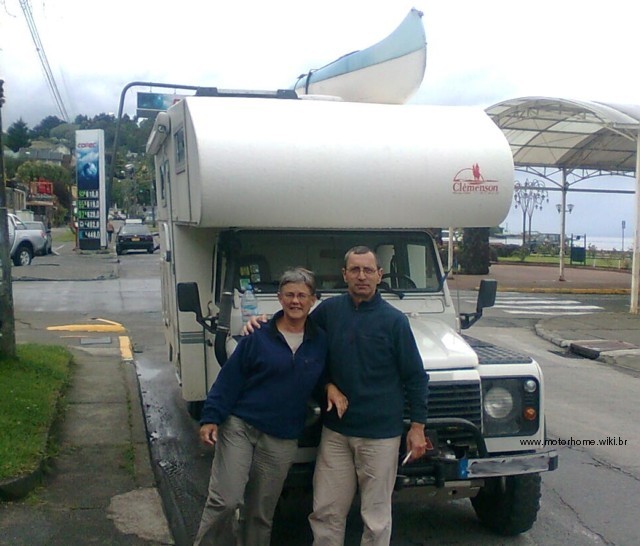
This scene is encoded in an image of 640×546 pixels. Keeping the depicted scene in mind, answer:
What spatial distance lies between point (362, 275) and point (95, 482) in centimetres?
325

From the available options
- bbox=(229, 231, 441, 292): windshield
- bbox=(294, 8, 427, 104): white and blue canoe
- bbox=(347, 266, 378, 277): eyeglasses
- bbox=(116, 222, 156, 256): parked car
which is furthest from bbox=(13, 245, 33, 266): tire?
bbox=(347, 266, 378, 277): eyeglasses

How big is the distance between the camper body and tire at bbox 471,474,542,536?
1cm

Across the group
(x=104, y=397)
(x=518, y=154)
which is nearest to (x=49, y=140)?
(x=518, y=154)

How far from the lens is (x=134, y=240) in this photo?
125ft

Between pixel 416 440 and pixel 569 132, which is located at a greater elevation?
pixel 569 132

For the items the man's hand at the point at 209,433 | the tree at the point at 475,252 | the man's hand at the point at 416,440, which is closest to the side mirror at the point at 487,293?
the man's hand at the point at 416,440

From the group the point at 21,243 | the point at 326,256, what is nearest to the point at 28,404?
the point at 326,256

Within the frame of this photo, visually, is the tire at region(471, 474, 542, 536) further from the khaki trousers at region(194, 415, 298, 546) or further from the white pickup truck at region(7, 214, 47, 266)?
the white pickup truck at region(7, 214, 47, 266)

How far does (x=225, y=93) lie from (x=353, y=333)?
3602mm

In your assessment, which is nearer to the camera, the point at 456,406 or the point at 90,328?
the point at 456,406

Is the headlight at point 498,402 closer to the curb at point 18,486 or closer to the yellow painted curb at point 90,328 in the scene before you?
the curb at point 18,486

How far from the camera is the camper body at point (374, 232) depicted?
4.99 meters

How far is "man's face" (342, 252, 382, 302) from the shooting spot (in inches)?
175

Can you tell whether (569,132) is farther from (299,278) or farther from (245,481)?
(245,481)
